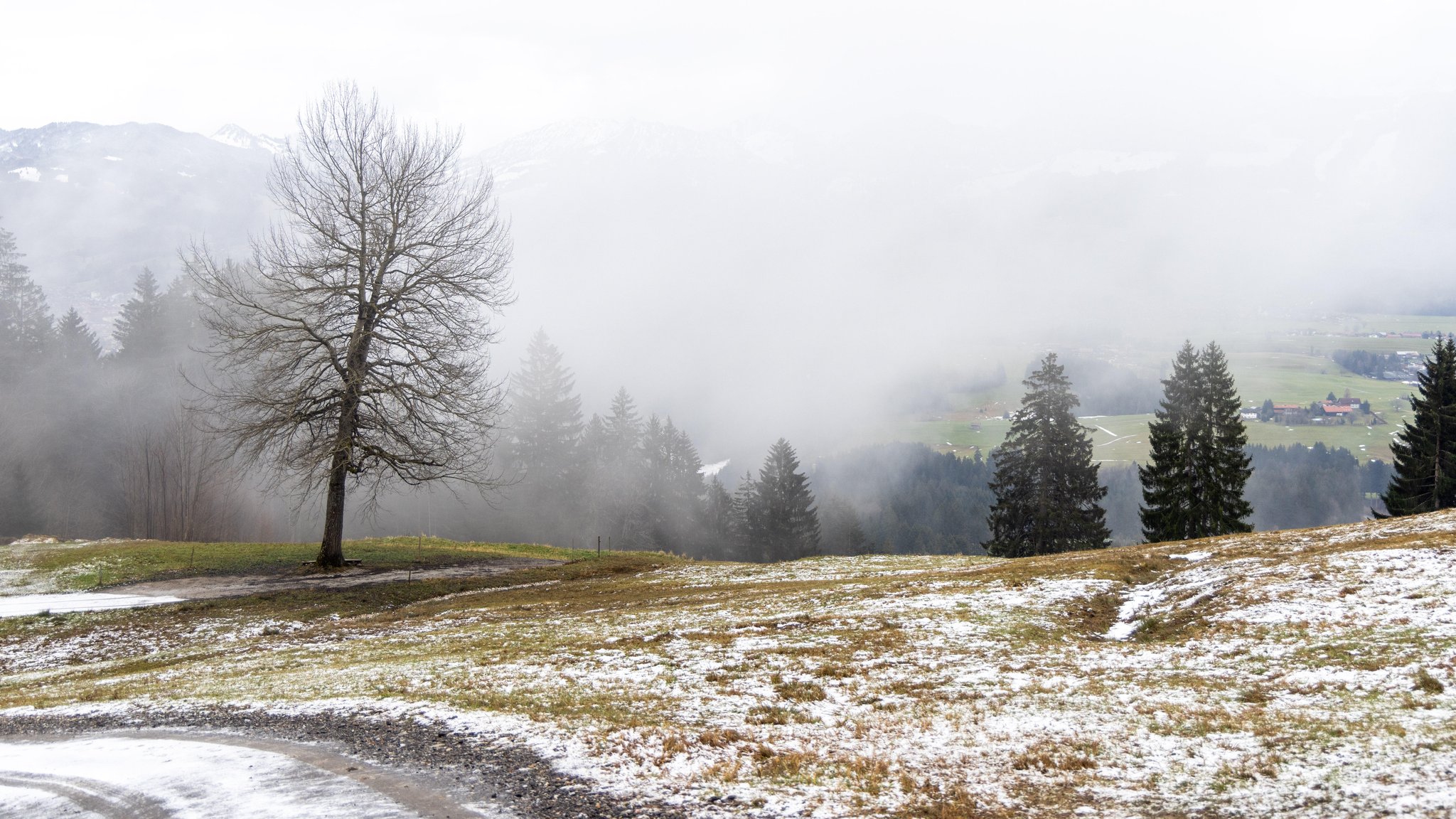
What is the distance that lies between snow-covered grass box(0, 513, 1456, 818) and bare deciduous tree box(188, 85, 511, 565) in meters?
8.29

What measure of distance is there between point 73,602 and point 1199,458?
214 ft

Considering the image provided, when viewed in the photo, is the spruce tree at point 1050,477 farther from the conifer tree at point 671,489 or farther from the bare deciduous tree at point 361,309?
the conifer tree at point 671,489

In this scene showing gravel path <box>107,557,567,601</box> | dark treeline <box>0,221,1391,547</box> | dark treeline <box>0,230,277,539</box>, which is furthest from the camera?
Answer: dark treeline <box>0,221,1391,547</box>

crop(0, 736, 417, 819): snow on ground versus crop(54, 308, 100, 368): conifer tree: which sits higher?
crop(54, 308, 100, 368): conifer tree

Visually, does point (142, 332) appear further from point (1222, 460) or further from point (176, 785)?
point (1222, 460)

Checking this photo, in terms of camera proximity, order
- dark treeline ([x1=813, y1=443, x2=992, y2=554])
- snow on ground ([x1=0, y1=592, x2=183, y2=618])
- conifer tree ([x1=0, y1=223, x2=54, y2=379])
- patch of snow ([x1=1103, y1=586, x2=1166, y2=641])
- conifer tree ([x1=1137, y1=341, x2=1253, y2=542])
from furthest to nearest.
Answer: dark treeline ([x1=813, y1=443, x2=992, y2=554]) → conifer tree ([x1=0, y1=223, x2=54, y2=379]) → conifer tree ([x1=1137, y1=341, x2=1253, y2=542]) → snow on ground ([x1=0, y1=592, x2=183, y2=618]) → patch of snow ([x1=1103, y1=586, x2=1166, y2=641])

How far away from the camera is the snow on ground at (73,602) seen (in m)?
26.7

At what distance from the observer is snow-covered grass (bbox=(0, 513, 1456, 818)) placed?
880cm

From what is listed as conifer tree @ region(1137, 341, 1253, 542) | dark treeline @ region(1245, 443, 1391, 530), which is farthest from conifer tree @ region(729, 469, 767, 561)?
dark treeline @ region(1245, 443, 1391, 530)

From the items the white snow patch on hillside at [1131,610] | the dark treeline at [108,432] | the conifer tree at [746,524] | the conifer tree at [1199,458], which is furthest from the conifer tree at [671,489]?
the white snow patch on hillside at [1131,610]

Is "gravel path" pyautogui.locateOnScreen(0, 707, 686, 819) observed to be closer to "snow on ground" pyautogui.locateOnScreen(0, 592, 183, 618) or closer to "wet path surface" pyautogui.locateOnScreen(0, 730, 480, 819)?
"wet path surface" pyautogui.locateOnScreen(0, 730, 480, 819)

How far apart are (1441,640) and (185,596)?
36972mm

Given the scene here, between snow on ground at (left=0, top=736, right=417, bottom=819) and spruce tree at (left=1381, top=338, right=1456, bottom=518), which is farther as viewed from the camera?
spruce tree at (left=1381, top=338, right=1456, bottom=518)

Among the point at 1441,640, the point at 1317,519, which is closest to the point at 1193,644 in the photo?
the point at 1441,640
